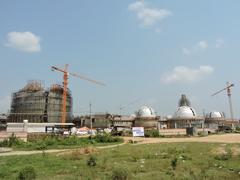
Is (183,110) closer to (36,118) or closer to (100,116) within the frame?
(100,116)

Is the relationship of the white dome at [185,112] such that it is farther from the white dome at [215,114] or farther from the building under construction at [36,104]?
the building under construction at [36,104]

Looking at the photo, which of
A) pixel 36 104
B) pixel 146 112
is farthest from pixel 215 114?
pixel 36 104

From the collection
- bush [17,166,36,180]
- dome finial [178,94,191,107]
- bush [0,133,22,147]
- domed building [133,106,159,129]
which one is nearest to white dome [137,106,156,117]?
domed building [133,106,159,129]

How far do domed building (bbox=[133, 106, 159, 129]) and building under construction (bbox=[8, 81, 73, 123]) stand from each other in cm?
3173

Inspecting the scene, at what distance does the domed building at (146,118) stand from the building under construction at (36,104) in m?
31.7

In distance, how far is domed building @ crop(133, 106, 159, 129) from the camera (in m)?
118

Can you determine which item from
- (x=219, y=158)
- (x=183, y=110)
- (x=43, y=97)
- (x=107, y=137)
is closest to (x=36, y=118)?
(x=43, y=97)

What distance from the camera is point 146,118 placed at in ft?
390

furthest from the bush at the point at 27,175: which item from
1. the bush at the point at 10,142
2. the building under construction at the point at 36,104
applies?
the building under construction at the point at 36,104

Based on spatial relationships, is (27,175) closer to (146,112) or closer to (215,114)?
(146,112)

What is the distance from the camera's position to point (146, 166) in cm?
1566

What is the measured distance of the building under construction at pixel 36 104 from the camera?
111194 mm

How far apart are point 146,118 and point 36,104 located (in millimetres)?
43283

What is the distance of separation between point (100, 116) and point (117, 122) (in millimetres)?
7607
